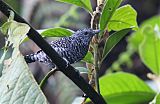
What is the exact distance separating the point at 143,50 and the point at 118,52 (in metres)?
2.11

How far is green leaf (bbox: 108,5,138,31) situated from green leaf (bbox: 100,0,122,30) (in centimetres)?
6

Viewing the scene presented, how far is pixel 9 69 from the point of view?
783 mm

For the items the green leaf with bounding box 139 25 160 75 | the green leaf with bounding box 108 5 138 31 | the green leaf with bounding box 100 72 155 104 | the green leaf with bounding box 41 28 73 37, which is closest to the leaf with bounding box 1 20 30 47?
the green leaf with bounding box 41 28 73 37

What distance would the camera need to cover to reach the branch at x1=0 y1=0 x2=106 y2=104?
0.78m

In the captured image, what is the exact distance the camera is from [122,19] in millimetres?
1145

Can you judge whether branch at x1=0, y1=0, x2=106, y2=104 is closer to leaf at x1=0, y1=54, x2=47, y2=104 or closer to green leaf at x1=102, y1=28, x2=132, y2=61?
leaf at x1=0, y1=54, x2=47, y2=104

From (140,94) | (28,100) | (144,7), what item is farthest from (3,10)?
(144,7)

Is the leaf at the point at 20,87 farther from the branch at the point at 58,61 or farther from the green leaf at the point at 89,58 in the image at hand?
the green leaf at the point at 89,58

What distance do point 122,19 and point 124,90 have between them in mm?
524

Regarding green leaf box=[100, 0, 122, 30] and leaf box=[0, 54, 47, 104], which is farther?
green leaf box=[100, 0, 122, 30]

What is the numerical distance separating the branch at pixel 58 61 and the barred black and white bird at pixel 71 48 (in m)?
0.23

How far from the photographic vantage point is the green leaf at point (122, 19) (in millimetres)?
1133

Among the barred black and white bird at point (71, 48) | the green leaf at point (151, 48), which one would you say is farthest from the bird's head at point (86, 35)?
the green leaf at point (151, 48)

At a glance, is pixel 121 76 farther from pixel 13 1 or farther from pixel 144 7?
pixel 144 7
